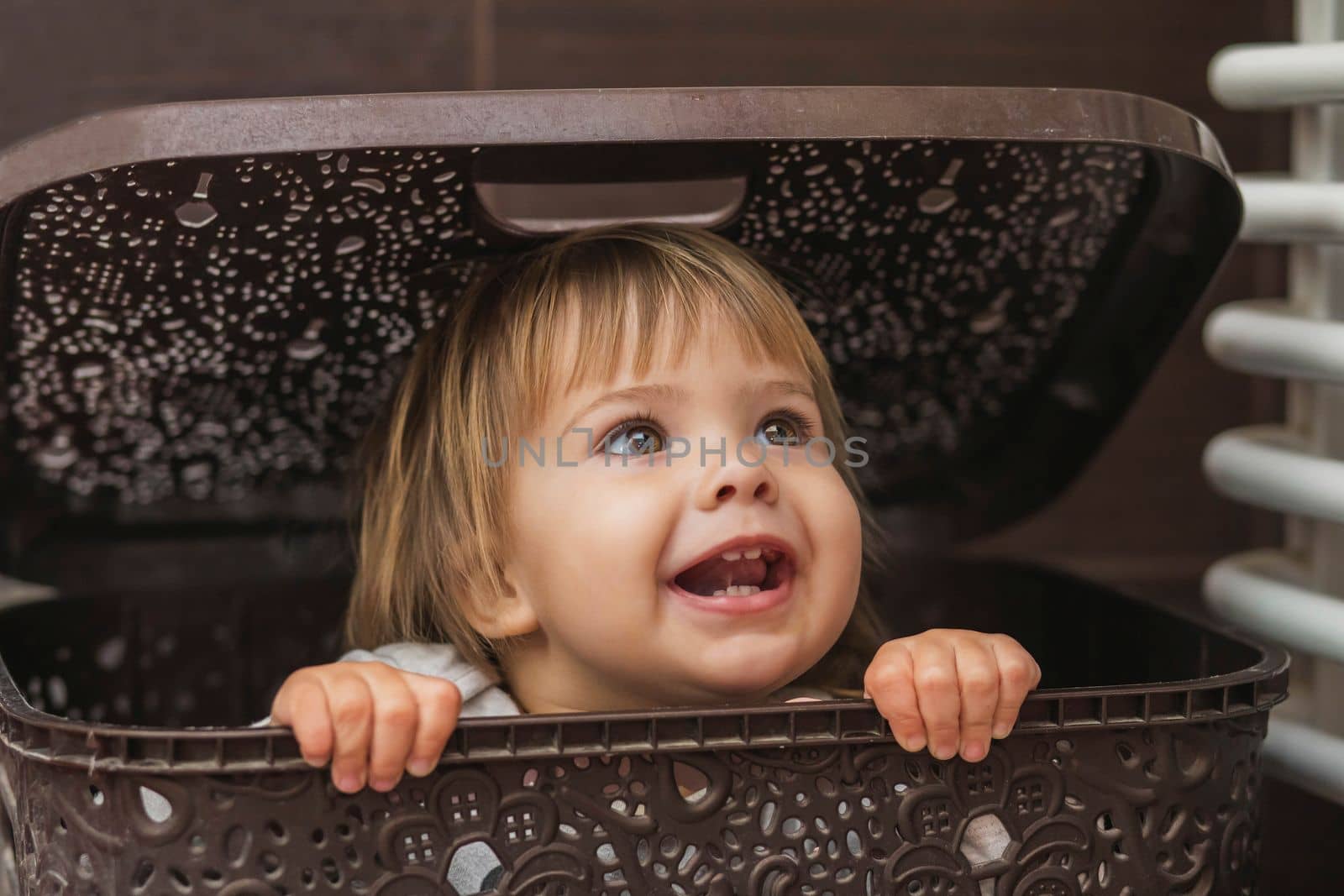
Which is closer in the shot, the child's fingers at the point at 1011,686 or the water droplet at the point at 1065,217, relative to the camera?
the child's fingers at the point at 1011,686

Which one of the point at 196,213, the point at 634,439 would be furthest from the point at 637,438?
the point at 196,213

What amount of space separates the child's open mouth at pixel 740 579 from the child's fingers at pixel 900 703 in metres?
0.10

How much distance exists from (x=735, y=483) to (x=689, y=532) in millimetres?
32

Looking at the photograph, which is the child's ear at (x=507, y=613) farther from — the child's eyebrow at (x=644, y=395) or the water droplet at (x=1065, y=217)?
the water droplet at (x=1065, y=217)

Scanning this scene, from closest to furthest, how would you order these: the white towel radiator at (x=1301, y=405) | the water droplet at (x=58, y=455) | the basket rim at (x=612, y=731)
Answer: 1. the basket rim at (x=612, y=731)
2. the white towel radiator at (x=1301, y=405)
3. the water droplet at (x=58, y=455)

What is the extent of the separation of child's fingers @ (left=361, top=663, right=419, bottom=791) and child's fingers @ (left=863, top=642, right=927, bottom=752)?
18 cm

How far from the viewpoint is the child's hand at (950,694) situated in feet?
1.75

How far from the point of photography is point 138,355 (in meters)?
0.76

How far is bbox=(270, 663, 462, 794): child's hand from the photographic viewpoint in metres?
0.50

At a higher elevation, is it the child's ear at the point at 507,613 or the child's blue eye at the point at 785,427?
the child's blue eye at the point at 785,427

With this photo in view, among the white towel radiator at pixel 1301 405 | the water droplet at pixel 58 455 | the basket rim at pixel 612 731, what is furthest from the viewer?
the water droplet at pixel 58 455

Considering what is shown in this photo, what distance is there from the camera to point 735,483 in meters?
0.62

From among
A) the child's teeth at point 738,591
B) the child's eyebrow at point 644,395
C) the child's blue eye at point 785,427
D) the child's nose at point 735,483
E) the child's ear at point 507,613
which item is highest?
the child's eyebrow at point 644,395

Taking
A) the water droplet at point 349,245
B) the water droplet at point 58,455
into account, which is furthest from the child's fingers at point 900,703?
the water droplet at point 58,455
